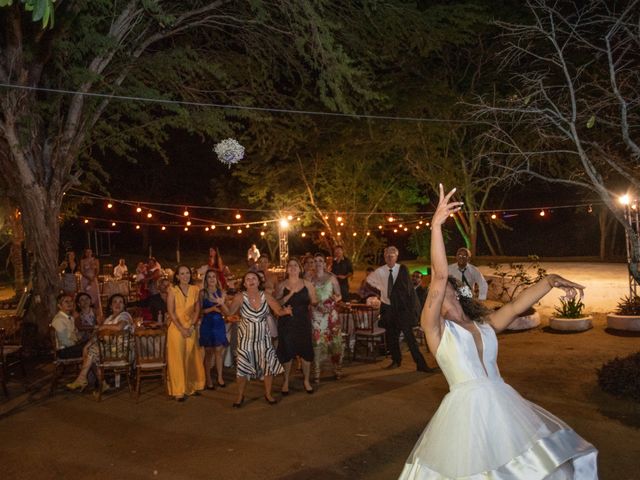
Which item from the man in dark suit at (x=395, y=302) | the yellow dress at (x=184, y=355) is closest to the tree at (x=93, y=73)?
the man in dark suit at (x=395, y=302)

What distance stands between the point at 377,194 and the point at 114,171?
21755mm

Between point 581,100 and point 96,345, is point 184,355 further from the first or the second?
point 581,100

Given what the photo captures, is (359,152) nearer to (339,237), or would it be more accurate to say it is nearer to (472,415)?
(339,237)

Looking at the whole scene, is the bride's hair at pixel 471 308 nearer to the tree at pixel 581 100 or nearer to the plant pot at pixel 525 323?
the tree at pixel 581 100

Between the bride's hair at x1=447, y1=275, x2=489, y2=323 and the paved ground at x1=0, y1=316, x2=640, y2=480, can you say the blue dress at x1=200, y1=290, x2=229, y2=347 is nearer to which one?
the paved ground at x1=0, y1=316, x2=640, y2=480

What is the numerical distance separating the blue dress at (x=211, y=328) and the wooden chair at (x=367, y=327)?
8.23 ft

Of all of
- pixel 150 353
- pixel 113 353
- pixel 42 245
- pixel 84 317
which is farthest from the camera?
pixel 42 245

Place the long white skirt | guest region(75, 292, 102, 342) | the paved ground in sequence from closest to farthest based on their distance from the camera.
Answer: the long white skirt
the paved ground
guest region(75, 292, 102, 342)

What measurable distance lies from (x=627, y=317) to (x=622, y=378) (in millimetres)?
4385

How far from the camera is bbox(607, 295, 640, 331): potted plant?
429 inches

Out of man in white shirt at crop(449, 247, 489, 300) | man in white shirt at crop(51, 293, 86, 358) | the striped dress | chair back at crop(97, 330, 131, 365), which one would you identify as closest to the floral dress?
the striped dress

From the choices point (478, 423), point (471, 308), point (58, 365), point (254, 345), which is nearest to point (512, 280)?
point (254, 345)

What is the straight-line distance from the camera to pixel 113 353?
8.09m

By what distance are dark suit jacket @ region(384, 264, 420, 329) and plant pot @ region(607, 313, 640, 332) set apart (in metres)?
4.61
